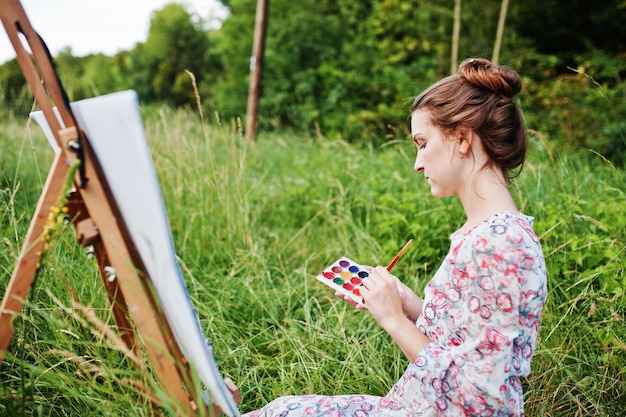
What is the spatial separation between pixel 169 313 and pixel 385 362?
1302 mm

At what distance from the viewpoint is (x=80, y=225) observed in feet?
3.13

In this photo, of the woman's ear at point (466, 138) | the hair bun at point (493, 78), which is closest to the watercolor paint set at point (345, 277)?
the woman's ear at point (466, 138)

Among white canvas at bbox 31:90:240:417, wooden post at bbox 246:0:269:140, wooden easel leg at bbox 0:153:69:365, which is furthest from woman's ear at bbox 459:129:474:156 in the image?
wooden post at bbox 246:0:269:140

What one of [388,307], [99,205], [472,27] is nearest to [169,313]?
[99,205]

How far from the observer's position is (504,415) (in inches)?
43.4

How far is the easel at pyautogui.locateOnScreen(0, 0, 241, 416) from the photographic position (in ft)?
2.96

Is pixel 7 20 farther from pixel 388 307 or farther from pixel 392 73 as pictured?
pixel 392 73

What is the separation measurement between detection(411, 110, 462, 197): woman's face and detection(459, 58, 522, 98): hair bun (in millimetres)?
150

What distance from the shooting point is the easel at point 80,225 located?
0.90 metres

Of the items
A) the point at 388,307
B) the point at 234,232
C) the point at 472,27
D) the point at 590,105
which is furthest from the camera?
the point at 472,27

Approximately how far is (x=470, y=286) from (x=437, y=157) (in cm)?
37

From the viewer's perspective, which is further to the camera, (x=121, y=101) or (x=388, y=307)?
(x=388, y=307)

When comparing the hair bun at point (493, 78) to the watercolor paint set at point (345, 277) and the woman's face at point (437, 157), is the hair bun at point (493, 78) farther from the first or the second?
the watercolor paint set at point (345, 277)

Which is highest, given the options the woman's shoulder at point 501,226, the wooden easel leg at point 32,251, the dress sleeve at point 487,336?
the wooden easel leg at point 32,251
